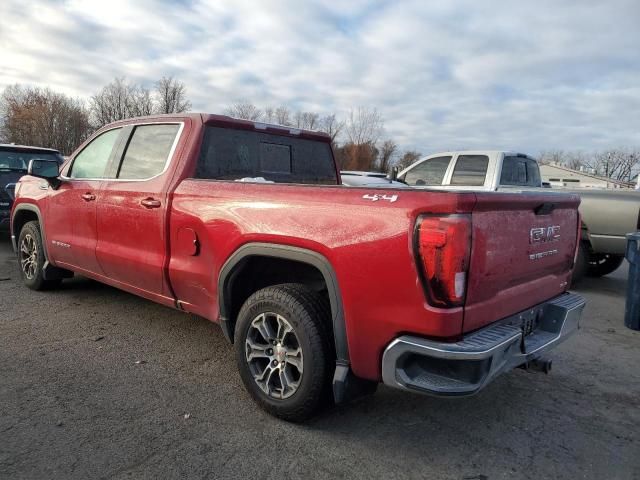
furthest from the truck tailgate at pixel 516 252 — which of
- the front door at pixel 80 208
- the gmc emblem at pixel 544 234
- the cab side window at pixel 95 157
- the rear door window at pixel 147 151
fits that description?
the cab side window at pixel 95 157

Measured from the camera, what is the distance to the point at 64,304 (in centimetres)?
557

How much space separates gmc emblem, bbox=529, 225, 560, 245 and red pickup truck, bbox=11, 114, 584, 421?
13 millimetres

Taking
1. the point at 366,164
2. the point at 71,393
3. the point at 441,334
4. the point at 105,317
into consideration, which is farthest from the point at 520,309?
the point at 366,164

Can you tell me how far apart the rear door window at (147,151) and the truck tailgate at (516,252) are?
2.64 m

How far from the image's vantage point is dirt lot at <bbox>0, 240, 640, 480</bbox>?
2.75 metres

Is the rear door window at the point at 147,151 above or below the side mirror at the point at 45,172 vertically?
above

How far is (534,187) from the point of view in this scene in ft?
29.7

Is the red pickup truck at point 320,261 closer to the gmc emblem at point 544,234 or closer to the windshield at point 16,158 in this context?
the gmc emblem at point 544,234

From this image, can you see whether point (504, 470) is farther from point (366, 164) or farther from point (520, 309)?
point (366, 164)

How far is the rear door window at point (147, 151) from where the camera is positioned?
421 centimetres

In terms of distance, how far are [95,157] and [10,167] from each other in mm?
5516

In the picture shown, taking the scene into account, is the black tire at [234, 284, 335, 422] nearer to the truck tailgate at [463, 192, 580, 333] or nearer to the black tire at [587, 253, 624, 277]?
the truck tailgate at [463, 192, 580, 333]

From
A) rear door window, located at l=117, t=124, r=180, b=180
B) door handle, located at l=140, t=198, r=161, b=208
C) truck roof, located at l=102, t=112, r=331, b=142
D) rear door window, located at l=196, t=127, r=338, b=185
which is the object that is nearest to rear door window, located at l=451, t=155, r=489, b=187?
rear door window, located at l=196, t=127, r=338, b=185

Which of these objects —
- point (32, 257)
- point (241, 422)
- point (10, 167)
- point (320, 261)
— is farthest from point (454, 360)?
point (10, 167)
